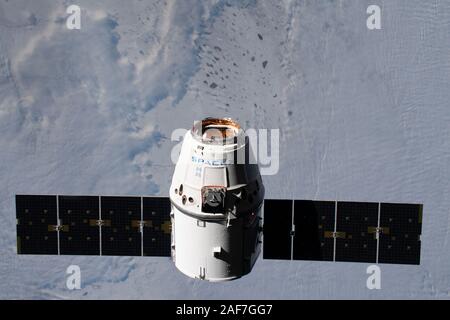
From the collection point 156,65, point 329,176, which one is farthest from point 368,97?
point 156,65

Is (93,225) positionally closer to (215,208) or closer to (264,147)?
(215,208)

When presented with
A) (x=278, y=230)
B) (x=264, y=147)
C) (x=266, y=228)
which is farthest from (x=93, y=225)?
(x=264, y=147)

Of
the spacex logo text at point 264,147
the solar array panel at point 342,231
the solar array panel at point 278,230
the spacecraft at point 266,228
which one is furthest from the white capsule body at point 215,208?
the spacex logo text at point 264,147

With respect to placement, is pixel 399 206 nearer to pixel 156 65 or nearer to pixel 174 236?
pixel 174 236

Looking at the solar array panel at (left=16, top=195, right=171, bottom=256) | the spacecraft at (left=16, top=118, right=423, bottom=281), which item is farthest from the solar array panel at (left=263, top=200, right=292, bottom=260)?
the solar array panel at (left=16, top=195, right=171, bottom=256)

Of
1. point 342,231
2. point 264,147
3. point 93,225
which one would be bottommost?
point 342,231

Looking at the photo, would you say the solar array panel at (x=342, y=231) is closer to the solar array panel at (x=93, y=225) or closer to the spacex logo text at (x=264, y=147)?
the spacex logo text at (x=264, y=147)
